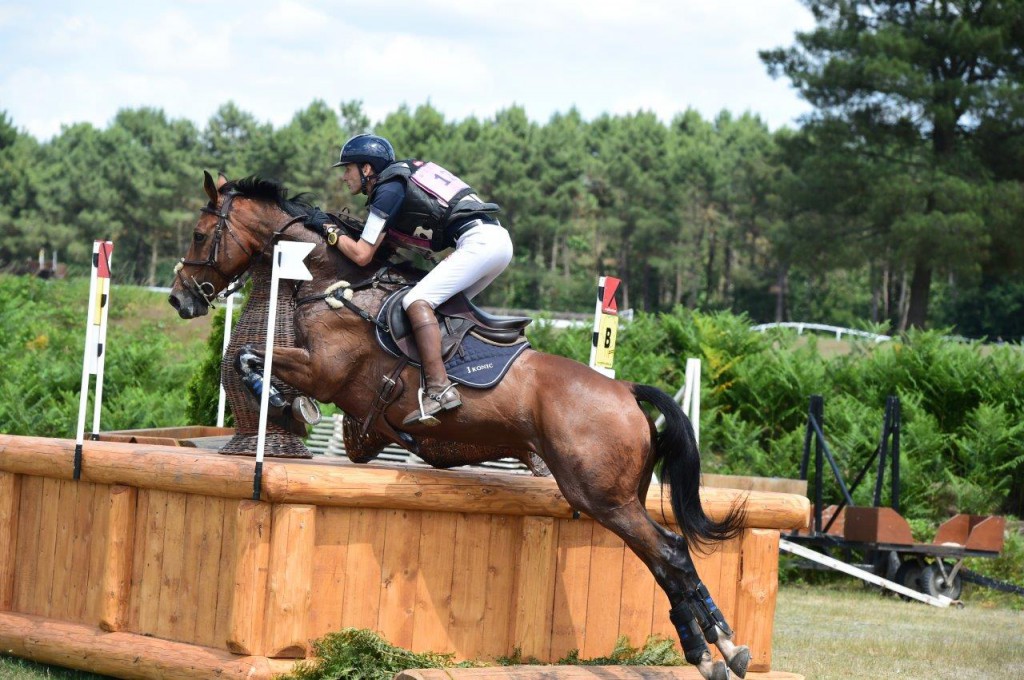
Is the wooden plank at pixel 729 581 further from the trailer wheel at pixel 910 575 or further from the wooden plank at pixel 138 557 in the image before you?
the trailer wheel at pixel 910 575

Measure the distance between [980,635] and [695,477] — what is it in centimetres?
467

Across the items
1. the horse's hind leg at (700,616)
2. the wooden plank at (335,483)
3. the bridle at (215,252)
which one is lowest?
the horse's hind leg at (700,616)

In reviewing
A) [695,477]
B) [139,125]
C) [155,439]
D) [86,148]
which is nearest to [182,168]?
[86,148]

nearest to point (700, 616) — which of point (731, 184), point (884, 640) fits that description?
point (884, 640)

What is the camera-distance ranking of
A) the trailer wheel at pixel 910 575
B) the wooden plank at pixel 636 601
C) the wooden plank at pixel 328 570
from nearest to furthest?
the wooden plank at pixel 328 570
the wooden plank at pixel 636 601
the trailer wheel at pixel 910 575

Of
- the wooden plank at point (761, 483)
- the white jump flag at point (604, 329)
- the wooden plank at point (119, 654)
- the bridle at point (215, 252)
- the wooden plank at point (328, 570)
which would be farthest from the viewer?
the wooden plank at point (761, 483)

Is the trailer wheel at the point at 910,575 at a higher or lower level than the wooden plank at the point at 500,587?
lower

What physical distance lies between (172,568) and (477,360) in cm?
174

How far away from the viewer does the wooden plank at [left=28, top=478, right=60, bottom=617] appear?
240 inches

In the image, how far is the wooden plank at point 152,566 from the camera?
5590mm

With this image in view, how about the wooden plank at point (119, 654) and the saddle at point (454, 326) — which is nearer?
the wooden plank at point (119, 654)

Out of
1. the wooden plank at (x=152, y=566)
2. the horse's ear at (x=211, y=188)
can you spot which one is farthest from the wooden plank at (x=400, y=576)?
the horse's ear at (x=211, y=188)

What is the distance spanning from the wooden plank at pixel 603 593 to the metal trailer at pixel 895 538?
15.8ft

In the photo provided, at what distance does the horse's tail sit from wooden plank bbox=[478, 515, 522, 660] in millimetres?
834
